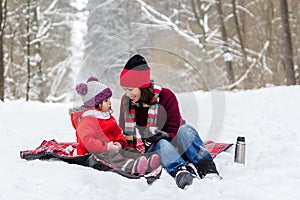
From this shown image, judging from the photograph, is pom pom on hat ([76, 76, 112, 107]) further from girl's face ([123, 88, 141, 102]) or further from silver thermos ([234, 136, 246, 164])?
silver thermos ([234, 136, 246, 164])

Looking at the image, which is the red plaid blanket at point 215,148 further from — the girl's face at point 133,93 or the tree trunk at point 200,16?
the tree trunk at point 200,16

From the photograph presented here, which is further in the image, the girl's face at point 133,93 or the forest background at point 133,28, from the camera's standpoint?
the forest background at point 133,28

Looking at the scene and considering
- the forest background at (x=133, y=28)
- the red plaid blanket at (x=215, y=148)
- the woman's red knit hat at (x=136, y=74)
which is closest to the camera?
the woman's red knit hat at (x=136, y=74)

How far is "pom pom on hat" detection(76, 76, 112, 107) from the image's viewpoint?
9.68ft

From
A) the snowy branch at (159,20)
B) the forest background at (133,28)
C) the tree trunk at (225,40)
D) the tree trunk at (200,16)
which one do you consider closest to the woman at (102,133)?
the forest background at (133,28)

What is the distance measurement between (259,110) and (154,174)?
358 centimetres

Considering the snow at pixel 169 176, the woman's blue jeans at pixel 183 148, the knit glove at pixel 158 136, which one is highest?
the knit glove at pixel 158 136

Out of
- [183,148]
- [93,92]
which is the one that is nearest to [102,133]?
[93,92]

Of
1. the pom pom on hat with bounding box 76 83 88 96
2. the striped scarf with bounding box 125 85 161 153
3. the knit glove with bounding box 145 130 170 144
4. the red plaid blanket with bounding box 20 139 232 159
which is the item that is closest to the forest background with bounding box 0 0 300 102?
the red plaid blanket with bounding box 20 139 232 159

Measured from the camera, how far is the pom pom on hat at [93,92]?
2951 millimetres

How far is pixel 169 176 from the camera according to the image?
8.44 ft

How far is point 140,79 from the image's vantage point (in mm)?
2801

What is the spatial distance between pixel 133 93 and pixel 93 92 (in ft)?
1.08

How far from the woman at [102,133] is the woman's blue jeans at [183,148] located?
0.08 metres
